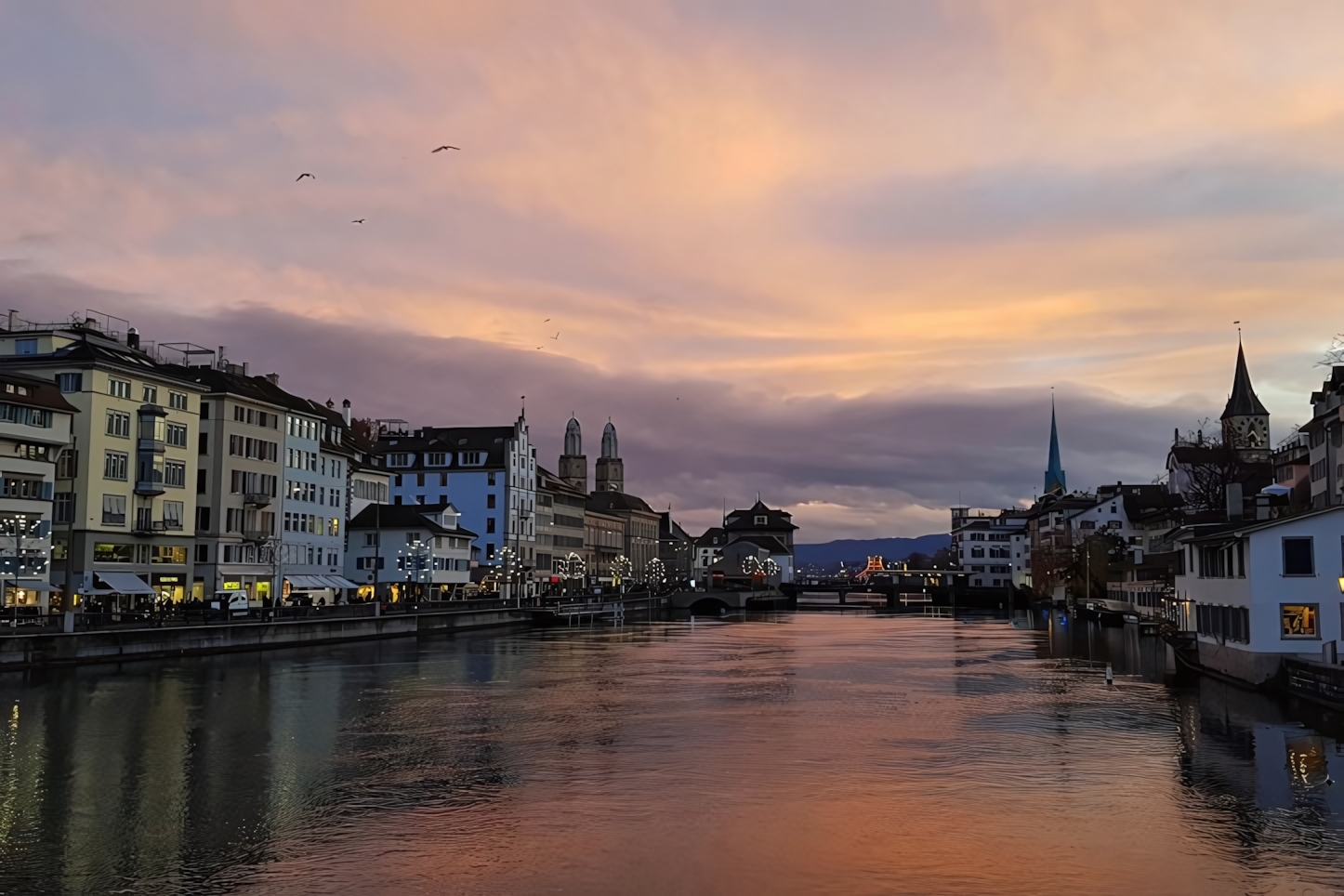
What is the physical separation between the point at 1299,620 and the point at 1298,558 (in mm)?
2756

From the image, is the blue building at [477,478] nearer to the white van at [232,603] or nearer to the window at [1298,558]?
the white van at [232,603]

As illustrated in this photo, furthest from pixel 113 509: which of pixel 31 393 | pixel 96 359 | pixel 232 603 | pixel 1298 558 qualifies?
pixel 1298 558

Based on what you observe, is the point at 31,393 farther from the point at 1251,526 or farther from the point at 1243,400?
the point at 1243,400

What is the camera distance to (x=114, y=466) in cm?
8800

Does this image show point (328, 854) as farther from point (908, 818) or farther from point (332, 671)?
point (332, 671)

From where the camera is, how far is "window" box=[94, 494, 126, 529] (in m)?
86.4

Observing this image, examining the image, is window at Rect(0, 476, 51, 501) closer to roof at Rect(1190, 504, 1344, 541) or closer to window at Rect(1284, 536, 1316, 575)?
roof at Rect(1190, 504, 1344, 541)

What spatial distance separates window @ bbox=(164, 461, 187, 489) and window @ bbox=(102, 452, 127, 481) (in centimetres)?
366

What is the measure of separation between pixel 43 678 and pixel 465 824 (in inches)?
1594

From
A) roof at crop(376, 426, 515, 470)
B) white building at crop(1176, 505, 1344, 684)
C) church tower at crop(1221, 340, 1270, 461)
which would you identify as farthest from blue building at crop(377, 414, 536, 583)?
white building at crop(1176, 505, 1344, 684)

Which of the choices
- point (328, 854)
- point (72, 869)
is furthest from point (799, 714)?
point (72, 869)

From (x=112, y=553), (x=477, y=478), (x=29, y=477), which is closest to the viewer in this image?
(x=29, y=477)

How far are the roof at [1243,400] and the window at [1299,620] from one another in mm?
150262

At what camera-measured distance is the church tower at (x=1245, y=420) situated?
186m
